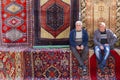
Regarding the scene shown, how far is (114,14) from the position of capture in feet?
24.5

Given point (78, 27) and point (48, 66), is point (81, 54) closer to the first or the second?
point (78, 27)

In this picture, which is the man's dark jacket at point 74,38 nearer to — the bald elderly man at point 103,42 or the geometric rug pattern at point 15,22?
the bald elderly man at point 103,42

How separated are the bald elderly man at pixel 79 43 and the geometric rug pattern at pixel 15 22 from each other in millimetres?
1176

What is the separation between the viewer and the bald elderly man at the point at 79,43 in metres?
6.77

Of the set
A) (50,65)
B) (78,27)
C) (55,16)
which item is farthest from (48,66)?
(55,16)

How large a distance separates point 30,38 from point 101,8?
5.73 feet

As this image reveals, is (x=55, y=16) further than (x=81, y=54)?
Yes

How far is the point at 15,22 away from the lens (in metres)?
7.68

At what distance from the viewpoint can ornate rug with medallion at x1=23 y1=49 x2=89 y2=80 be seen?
271 inches

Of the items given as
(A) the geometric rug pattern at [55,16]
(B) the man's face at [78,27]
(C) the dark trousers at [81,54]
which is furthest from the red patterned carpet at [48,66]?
(A) the geometric rug pattern at [55,16]

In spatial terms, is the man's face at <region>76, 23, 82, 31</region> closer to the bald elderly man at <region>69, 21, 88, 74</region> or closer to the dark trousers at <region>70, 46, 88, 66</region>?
the bald elderly man at <region>69, 21, 88, 74</region>

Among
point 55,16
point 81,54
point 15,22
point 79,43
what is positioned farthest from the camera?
point 15,22

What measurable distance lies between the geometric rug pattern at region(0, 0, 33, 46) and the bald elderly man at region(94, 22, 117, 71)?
1617 mm

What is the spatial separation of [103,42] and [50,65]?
122cm
